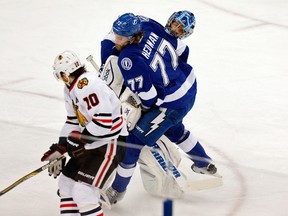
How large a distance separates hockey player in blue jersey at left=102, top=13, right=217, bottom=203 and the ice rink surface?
0.27m

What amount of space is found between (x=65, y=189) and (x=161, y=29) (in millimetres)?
999

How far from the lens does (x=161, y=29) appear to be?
418 centimetres

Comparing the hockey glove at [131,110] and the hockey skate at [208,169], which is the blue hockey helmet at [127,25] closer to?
the hockey glove at [131,110]

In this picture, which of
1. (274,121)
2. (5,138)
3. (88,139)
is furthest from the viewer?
(274,121)

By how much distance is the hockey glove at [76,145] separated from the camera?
3611 mm

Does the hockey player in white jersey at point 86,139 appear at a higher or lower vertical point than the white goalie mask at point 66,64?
lower

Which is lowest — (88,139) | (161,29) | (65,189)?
(65,189)

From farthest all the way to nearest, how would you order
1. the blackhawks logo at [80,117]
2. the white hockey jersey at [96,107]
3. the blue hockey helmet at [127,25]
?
1. the blue hockey helmet at [127,25]
2. the blackhawks logo at [80,117]
3. the white hockey jersey at [96,107]

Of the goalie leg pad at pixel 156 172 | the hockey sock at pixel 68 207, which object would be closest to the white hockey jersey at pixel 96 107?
the hockey sock at pixel 68 207

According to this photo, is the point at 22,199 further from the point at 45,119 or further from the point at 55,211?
the point at 45,119

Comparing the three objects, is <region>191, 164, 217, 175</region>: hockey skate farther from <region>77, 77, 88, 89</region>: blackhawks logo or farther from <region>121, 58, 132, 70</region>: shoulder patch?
<region>77, 77, 88, 89</region>: blackhawks logo

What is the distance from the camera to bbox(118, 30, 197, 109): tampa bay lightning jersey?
394 centimetres

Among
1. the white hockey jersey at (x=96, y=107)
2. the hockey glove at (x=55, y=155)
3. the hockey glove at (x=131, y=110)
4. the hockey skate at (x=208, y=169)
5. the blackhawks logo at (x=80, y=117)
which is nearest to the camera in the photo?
the white hockey jersey at (x=96, y=107)

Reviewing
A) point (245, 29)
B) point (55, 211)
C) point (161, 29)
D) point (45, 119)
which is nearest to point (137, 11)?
point (245, 29)
